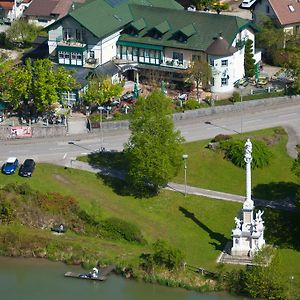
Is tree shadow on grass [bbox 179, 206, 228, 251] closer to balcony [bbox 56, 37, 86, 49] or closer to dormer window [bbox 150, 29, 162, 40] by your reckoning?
balcony [bbox 56, 37, 86, 49]

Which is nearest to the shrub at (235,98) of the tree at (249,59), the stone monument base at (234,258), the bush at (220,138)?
the tree at (249,59)

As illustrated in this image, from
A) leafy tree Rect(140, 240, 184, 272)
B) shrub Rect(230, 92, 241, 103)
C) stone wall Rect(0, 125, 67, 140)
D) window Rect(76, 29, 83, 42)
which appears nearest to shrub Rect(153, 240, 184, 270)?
leafy tree Rect(140, 240, 184, 272)

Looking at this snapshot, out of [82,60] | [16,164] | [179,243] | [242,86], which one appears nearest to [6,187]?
[16,164]

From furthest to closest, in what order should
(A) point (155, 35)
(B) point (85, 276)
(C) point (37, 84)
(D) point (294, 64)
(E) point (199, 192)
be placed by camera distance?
(A) point (155, 35) → (D) point (294, 64) → (C) point (37, 84) → (E) point (199, 192) → (B) point (85, 276)

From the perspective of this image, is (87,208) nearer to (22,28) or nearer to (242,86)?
(242,86)

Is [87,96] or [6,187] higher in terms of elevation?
[87,96]

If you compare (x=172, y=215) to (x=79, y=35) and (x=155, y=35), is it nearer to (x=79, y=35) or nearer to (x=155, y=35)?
(x=155, y=35)

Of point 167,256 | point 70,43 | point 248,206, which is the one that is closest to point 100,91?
point 70,43
